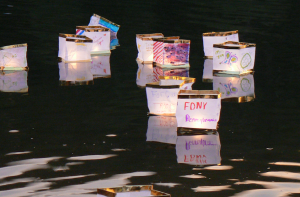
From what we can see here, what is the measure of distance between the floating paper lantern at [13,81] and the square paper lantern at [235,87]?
361 centimetres

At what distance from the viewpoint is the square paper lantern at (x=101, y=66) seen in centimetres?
1048

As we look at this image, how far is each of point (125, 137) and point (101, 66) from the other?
4.72m

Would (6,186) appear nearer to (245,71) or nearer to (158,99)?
(158,99)

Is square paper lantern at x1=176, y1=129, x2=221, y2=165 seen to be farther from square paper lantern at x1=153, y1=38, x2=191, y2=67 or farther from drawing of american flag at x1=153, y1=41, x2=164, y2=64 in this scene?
drawing of american flag at x1=153, y1=41, x2=164, y2=64

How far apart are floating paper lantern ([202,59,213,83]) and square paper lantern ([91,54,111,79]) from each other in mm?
1990

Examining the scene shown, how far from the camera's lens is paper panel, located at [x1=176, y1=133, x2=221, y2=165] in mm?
5995

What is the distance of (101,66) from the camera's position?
444 inches

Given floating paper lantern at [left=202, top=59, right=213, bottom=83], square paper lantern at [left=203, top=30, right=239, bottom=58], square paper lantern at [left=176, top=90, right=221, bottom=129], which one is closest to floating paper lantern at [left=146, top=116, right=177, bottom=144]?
square paper lantern at [left=176, top=90, right=221, bottom=129]

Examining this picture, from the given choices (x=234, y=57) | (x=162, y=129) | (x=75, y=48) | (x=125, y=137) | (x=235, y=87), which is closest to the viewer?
(x=125, y=137)

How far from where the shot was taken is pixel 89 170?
5621 mm

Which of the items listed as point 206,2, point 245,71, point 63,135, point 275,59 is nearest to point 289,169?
point 63,135

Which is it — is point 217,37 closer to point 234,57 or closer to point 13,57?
point 234,57

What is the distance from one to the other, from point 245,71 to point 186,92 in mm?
4015

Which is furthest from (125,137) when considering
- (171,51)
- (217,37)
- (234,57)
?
(217,37)
